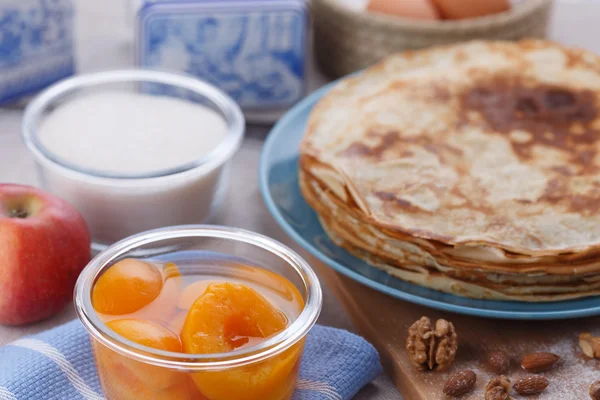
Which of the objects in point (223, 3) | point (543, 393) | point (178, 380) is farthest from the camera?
point (223, 3)

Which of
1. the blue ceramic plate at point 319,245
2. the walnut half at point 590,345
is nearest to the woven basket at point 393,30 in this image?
the blue ceramic plate at point 319,245

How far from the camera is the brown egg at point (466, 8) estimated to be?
1832 millimetres

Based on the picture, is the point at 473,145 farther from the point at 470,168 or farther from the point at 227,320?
the point at 227,320

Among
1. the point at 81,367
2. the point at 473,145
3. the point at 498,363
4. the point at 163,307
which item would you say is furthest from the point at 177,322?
the point at 473,145

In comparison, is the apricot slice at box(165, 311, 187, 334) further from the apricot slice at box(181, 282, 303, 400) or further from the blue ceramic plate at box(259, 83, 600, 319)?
the blue ceramic plate at box(259, 83, 600, 319)

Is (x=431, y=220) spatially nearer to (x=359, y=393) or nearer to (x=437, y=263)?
(x=437, y=263)

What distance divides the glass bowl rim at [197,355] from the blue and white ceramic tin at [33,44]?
0.77 metres

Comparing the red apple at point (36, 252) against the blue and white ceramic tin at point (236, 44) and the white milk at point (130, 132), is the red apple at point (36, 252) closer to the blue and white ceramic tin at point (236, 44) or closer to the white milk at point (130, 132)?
the white milk at point (130, 132)

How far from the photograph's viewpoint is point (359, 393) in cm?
115

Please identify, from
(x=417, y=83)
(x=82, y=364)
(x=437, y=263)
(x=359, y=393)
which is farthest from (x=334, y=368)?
(x=417, y=83)

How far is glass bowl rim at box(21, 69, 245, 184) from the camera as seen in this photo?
1345 millimetres

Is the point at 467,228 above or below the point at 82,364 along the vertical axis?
above

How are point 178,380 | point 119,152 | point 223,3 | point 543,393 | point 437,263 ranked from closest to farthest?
point 178,380, point 543,393, point 437,263, point 119,152, point 223,3

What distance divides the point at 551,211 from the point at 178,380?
0.64m
